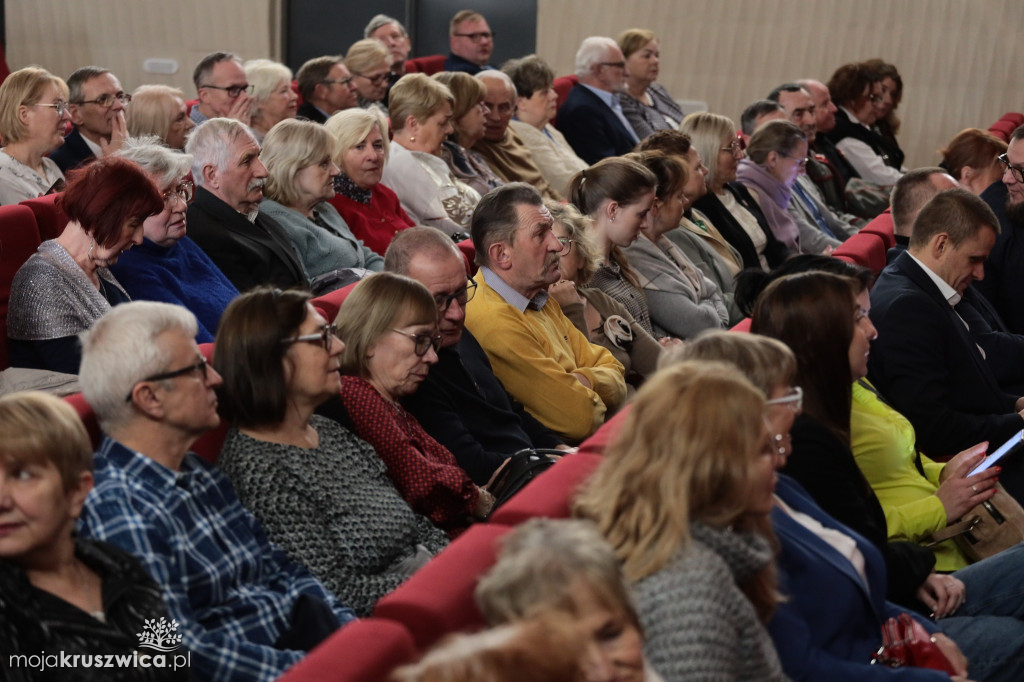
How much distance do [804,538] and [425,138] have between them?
3.37 meters

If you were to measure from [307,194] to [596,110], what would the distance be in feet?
10.1

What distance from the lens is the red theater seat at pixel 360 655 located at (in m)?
1.33

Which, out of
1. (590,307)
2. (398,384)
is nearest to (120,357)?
(398,384)

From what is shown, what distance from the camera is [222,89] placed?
17.6ft

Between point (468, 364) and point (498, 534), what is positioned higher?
point (498, 534)

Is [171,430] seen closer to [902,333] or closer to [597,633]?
[597,633]

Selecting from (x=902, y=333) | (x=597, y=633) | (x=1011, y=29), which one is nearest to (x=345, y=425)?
(x=597, y=633)

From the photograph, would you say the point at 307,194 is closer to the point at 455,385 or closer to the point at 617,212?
the point at 617,212

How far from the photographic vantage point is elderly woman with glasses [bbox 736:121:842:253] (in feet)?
18.1

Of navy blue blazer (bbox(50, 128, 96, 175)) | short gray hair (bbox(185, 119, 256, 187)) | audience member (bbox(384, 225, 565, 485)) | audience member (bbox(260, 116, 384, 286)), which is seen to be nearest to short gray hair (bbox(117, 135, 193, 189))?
short gray hair (bbox(185, 119, 256, 187))

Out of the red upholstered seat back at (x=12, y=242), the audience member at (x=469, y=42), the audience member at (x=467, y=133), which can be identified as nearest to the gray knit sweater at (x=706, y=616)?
the red upholstered seat back at (x=12, y=242)

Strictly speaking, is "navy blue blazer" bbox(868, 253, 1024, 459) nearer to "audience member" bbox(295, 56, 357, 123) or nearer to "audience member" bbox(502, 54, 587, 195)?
"audience member" bbox(502, 54, 587, 195)

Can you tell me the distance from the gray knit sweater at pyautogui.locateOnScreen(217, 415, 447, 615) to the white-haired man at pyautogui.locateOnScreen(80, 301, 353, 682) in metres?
0.08

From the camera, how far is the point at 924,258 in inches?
141
